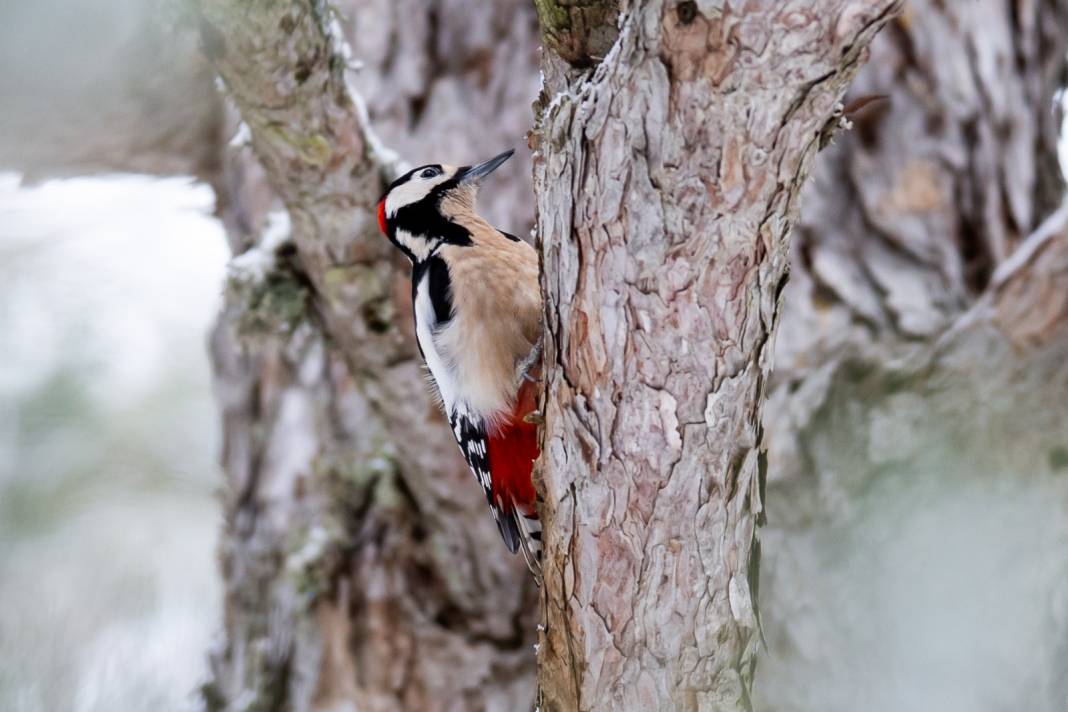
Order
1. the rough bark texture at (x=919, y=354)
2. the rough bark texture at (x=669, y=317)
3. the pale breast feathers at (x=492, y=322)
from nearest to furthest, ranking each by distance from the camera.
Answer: the rough bark texture at (x=669, y=317) < the rough bark texture at (x=919, y=354) < the pale breast feathers at (x=492, y=322)

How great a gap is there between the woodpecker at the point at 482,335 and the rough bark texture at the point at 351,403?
90 millimetres

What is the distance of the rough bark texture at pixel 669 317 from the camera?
1.06 metres

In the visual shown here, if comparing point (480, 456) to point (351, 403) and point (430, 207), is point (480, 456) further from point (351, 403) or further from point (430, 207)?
point (351, 403)

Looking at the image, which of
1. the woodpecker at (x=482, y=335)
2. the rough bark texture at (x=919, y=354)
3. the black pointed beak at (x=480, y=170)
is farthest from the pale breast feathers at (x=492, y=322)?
the rough bark texture at (x=919, y=354)

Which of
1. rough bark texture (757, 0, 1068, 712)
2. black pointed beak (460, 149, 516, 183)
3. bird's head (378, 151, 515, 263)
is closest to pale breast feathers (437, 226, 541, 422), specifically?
bird's head (378, 151, 515, 263)

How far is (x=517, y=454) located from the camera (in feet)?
6.61

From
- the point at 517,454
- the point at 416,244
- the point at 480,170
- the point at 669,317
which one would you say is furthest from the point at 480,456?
the point at 669,317

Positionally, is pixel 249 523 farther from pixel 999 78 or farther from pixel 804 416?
pixel 999 78

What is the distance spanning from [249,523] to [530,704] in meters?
0.83

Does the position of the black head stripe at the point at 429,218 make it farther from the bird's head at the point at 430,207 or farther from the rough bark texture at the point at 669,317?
the rough bark texture at the point at 669,317

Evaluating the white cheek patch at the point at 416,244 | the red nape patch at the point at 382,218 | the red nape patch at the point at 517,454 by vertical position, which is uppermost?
the red nape patch at the point at 382,218

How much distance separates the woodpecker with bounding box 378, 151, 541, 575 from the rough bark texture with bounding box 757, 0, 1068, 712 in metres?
0.53

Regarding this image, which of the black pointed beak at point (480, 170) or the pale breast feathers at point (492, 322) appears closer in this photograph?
the pale breast feathers at point (492, 322)

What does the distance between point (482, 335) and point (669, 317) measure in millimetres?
832
